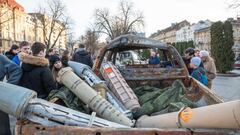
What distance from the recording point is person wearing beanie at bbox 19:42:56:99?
4.91 m

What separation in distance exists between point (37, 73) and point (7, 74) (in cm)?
77

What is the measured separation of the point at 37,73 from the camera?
4965mm

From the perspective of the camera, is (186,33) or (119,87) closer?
(119,87)

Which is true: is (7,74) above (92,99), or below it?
above

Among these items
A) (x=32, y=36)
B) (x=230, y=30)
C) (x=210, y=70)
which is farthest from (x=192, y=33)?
(x=210, y=70)

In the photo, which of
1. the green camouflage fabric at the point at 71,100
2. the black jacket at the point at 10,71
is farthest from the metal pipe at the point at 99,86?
the black jacket at the point at 10,71

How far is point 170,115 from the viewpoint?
11.2ft

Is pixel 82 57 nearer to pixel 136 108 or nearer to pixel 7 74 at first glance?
pixel 7 74

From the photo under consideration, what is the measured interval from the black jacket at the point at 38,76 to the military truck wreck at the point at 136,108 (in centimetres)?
40

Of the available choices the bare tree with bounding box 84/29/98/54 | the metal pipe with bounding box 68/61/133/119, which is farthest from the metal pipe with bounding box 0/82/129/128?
the bare tree with bounding box 84/29/98/54

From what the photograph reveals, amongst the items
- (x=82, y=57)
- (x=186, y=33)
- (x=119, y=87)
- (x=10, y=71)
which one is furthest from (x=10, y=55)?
(x=186, y=33)

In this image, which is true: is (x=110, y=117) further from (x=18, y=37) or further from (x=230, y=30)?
(x=18, y=37)

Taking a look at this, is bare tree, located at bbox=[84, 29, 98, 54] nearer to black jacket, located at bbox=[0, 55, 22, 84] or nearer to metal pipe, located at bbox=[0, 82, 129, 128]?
black jacket, located at bbox=[0, 55, 22, 84]

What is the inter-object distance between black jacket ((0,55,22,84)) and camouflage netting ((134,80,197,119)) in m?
1.69
